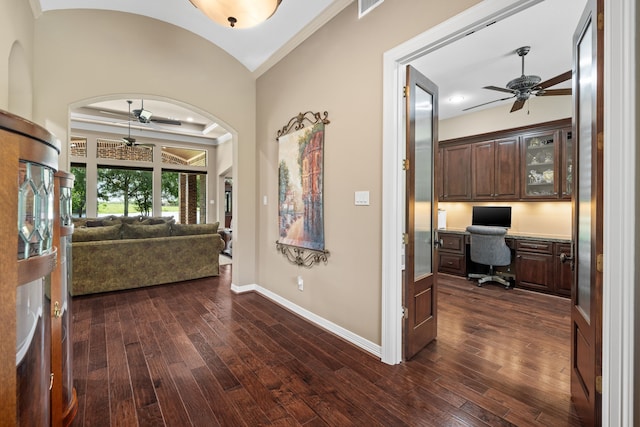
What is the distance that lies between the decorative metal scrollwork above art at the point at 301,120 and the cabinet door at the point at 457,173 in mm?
3588

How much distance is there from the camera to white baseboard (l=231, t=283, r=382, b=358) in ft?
8.12

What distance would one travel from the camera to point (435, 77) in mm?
4102

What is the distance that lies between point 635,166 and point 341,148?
198 centimetres

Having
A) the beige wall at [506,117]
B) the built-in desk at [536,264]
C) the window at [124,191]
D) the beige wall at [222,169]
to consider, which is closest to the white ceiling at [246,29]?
the built-in desk at [536,264]

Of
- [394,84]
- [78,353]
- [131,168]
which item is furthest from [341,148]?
[131,168]

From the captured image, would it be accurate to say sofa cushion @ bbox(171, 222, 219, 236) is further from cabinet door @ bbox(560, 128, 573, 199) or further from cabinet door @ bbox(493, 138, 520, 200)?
cabinet door @ bbox(560, 128, 573, 199)

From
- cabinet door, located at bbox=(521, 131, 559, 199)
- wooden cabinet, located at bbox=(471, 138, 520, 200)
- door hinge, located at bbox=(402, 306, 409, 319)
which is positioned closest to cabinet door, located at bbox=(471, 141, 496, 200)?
wooden cabinet, located at bbox=(471, 138, 520, 200)

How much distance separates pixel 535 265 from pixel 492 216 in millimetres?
1109

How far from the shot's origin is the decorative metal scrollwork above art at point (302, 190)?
3.04 m

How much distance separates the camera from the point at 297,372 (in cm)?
217

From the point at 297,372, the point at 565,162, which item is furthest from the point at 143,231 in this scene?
the point at 565,162

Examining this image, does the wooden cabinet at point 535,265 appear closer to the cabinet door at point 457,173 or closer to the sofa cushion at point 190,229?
the cabinet door at point 457,173

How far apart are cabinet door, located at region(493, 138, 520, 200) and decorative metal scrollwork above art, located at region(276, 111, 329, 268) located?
11.9 feet

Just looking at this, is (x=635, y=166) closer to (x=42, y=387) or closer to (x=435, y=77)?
(x=42, y=387)
